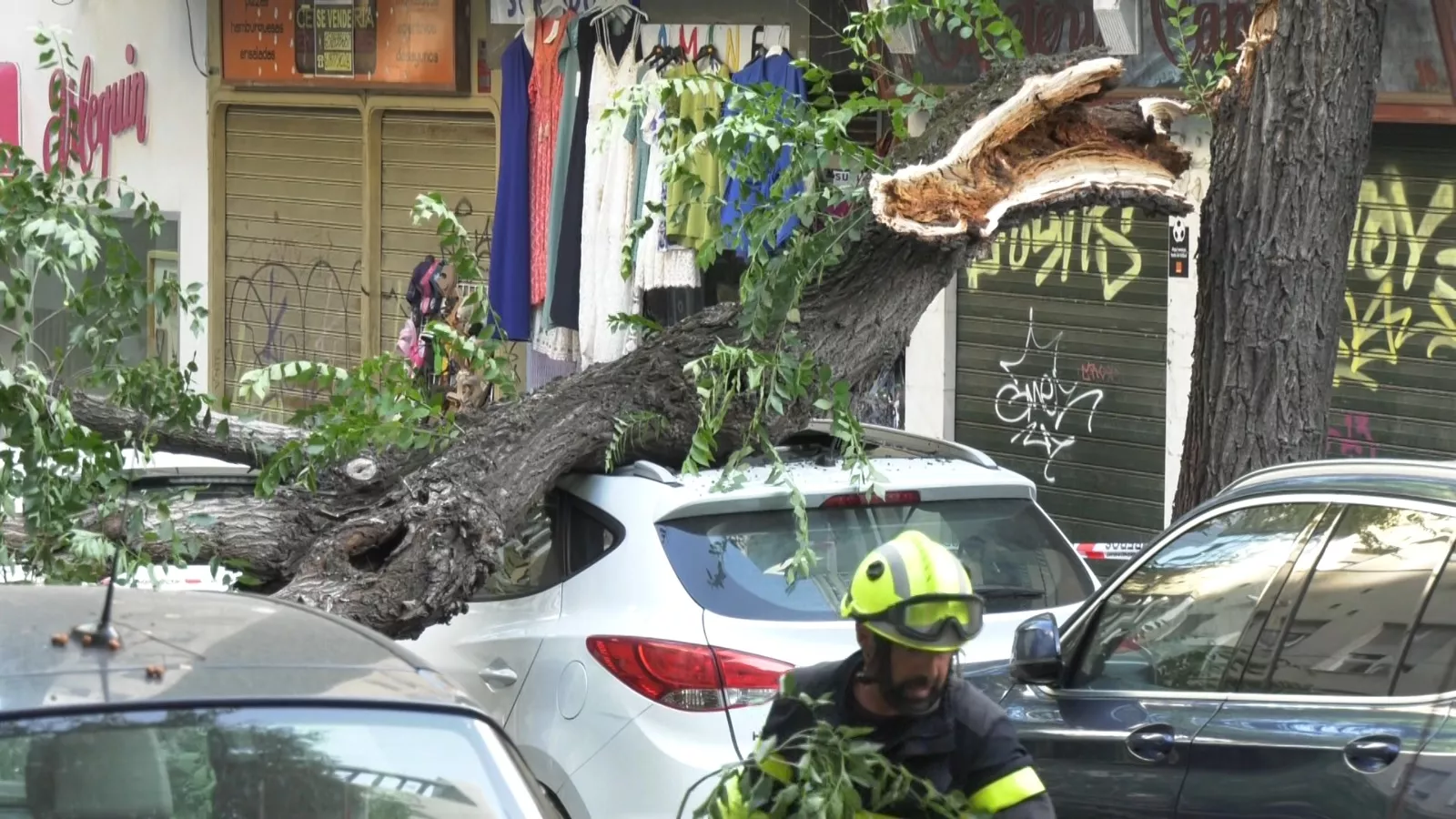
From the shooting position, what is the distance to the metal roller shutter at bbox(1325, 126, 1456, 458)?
356 inches

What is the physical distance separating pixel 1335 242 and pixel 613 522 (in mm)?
2722

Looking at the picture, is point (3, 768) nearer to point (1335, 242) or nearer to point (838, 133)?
point (838, 133)

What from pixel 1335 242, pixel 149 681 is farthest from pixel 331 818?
pixel 1335 242

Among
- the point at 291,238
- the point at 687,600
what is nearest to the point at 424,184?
the point at 291,238

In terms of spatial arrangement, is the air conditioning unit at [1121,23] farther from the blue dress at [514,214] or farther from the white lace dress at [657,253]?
the blue dress at [514,214]

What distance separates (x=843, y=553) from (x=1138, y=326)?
18.0 feet

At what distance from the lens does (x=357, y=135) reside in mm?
14602

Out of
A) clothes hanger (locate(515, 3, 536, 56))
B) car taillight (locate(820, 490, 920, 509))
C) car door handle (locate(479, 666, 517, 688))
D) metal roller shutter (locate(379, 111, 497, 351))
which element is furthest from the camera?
metal roller shutter (locate(379, 111, 497, 351))

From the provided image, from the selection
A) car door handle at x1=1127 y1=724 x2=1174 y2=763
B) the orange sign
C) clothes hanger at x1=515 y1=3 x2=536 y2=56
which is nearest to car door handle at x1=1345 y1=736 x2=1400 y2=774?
car door handle at x1=1127 y1=724 x2=1174 y2=763

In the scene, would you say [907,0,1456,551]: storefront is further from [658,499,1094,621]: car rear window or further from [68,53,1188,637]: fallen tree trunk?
[658,499,1094,621]: car rear window

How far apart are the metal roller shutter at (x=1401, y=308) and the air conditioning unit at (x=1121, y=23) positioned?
143cm

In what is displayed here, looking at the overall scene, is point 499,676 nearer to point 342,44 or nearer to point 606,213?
point 606,213

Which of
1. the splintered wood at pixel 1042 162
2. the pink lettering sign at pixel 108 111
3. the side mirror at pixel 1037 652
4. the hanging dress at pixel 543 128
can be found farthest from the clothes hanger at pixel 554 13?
the side mirror at pixel 1037 652

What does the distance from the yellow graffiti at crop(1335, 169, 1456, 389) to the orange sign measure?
22.3 ft
